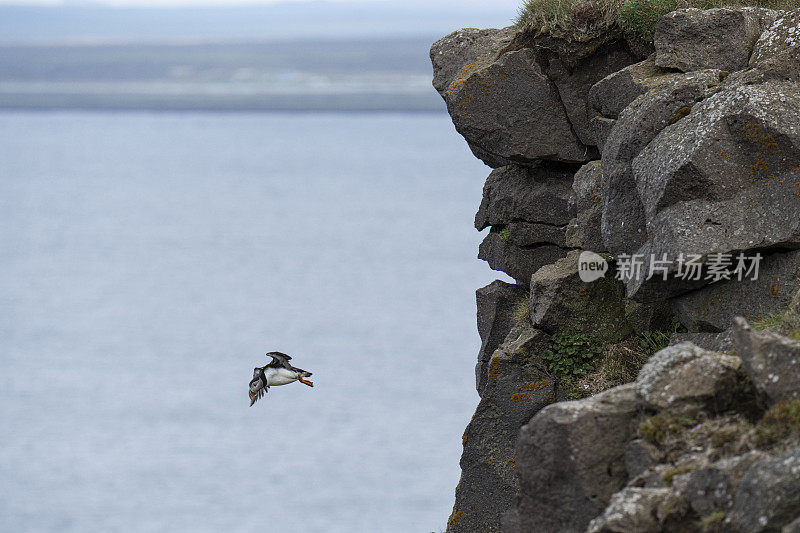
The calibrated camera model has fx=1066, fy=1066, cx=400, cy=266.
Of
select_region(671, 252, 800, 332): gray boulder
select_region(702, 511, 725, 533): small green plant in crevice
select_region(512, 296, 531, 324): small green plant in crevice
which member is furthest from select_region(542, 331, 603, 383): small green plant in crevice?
select_region(702, 511, 725, 533): small green plant in crevice

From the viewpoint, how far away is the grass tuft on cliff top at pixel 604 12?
1900 cm

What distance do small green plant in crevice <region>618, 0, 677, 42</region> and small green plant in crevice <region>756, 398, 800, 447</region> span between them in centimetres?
1061

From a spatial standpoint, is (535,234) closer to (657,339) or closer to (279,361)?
(657,339)

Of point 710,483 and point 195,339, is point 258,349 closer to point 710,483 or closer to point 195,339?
point 195,339

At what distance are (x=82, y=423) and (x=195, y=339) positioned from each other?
3663 cm

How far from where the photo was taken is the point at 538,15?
20.4 metres

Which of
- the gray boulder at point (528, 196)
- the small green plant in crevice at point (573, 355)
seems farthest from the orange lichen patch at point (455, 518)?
the gray boulder at point (528, 196)

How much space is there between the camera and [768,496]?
9.02 meters

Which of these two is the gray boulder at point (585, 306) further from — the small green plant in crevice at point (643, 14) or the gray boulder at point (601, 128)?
the small green plant in crevice at point (643, 14)

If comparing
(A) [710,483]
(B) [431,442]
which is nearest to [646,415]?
(A) [710,483]

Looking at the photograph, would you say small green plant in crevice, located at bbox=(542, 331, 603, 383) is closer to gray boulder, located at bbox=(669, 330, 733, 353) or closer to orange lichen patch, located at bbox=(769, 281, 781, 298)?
gray boulder, located at bbox=(669, 330, 733, 353)

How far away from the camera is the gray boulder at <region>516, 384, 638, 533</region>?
11.0m

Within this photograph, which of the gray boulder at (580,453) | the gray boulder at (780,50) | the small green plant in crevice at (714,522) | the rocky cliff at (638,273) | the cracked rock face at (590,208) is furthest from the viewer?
the cracked rock face at (590,208)

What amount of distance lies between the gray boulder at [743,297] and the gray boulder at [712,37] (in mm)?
3916
